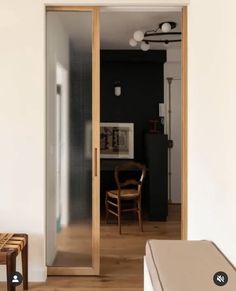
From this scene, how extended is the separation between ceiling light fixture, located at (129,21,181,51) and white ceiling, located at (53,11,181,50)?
7 cm

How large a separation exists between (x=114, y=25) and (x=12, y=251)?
331 cm

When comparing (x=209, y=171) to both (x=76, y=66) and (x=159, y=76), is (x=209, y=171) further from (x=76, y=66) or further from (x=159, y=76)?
(x=159, y=76)

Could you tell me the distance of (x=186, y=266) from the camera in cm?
193

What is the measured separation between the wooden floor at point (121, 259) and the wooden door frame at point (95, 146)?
0.08m

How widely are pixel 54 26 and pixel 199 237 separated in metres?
2.23

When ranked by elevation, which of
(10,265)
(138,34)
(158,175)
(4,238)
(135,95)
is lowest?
(10,265)

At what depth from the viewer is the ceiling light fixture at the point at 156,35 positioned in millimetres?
4930

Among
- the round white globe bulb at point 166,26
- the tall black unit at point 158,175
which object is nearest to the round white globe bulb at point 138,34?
the round white globe bulb at point 166,26

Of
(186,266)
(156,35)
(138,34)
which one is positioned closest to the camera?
(186,266)

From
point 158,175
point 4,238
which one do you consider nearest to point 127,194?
point 158,175

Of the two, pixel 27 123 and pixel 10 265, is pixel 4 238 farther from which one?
pixel 27 123

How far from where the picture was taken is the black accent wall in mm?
6934

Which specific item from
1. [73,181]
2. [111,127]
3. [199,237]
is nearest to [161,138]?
[111,127]

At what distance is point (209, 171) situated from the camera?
2.62m
